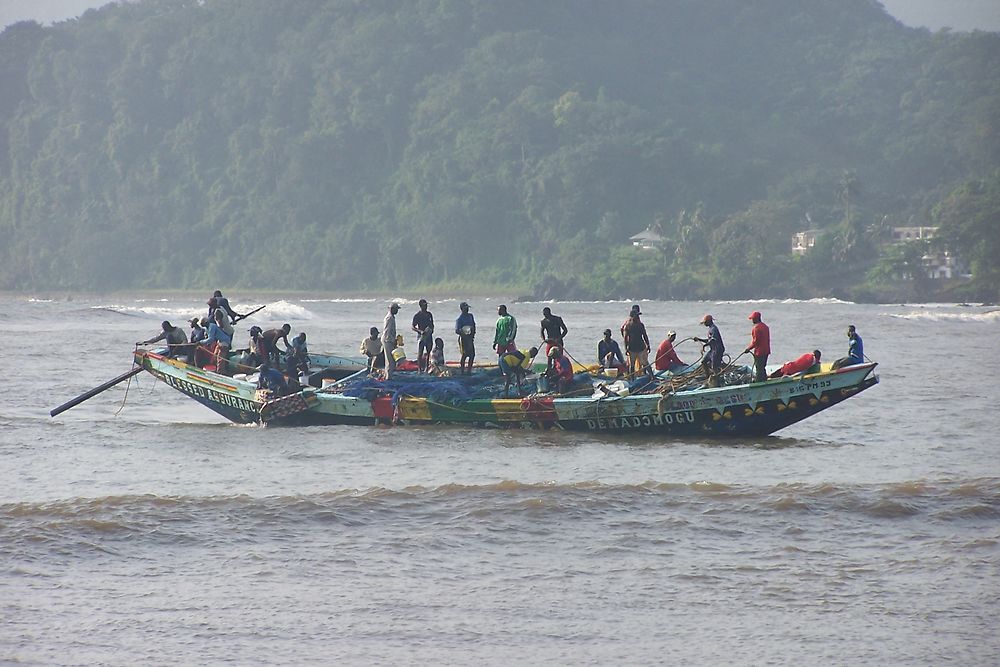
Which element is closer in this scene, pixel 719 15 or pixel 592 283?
pixel 592 283

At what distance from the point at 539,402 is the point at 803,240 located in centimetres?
10393

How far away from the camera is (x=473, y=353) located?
23.1 metres

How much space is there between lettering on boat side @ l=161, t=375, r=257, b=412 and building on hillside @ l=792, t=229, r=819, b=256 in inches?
3842

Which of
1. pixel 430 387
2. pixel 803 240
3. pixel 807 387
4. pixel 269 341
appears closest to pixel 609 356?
pixel 430 387

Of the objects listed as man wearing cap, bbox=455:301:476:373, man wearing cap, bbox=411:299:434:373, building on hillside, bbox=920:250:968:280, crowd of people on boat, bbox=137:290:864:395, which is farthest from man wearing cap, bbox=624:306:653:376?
building on hillside, bbox=920:250:968:280

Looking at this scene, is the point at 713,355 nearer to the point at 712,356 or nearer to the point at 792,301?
the point at 712,356

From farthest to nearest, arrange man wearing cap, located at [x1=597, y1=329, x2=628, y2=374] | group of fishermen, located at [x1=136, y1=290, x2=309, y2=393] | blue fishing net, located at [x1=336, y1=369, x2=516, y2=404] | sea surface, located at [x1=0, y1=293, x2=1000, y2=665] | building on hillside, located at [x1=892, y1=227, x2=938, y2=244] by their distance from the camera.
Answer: building on hillside, located at [x1=892, y1=227, x2=938, y2=244]
group of fishermen, located at [x1=136, y1=290, x2=309, y2=393]
man wearing cap, located at [x1=597, y1=329, x2=628, y2=374]
blue fishing net, located at [x1=336, y1=369, x2=516, y2=404]
sea surface, located at [x1=0, y1=293, x2=1000, y2=665]

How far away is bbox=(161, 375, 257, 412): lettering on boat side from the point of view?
75.4ft

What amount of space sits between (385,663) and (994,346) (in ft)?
127

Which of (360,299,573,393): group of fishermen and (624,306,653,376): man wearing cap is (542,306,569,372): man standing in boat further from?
(624,306,653,376): man wearing cap

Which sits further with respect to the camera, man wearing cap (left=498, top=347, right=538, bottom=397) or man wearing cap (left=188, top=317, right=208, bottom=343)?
man wearing cap (left=188, top=317, right=208, bottom=343)

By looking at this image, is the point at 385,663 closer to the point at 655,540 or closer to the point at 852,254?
the point at 655,540

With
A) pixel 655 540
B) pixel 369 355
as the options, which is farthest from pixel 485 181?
pixel 655 540

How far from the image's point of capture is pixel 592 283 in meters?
120
